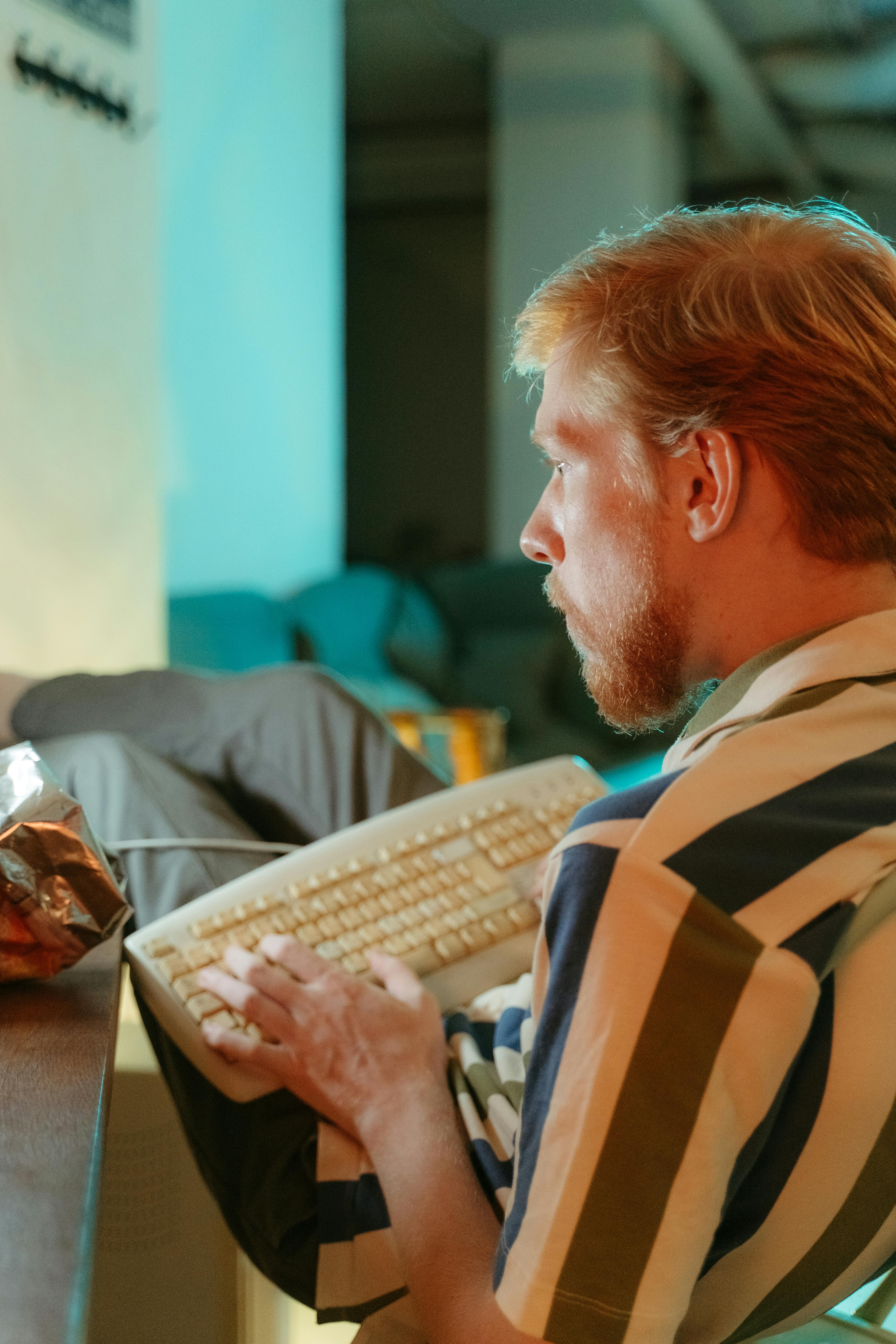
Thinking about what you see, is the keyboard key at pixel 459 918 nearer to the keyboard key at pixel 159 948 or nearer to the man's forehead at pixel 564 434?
the keyboard key at pixel 159 948

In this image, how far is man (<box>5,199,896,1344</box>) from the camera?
0.51 meters

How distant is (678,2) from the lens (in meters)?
2.79

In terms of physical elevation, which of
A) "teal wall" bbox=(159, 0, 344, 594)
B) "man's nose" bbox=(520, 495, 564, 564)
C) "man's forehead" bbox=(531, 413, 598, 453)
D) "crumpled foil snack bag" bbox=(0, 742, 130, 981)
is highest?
"teal wall" bbox=(159, 0, 344, 594)

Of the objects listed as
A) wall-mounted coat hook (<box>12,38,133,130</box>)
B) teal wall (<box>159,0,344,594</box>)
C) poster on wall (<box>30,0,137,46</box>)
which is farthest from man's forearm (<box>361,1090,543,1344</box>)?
teal wall (<box>159,0,344,594</box>)

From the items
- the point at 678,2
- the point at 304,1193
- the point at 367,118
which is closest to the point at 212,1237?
the point at 304,1193

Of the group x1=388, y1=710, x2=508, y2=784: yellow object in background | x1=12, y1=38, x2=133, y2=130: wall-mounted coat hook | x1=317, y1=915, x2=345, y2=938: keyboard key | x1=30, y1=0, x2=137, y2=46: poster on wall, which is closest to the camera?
x1=317, y1=915, x2=345, y2=938: keyboard key

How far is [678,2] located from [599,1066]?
9.66ft

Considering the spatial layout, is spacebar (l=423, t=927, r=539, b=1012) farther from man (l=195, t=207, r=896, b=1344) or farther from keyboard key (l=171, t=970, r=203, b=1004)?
keyboard key (l=171, t=970, r=203, b=1004)

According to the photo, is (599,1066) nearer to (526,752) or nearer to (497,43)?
(526,752)

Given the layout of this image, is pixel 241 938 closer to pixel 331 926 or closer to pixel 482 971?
pixel 331 926

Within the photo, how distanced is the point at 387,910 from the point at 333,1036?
13 centimetres

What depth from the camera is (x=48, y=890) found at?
2.12 feet

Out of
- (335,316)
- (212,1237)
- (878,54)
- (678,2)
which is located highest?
(678,2)

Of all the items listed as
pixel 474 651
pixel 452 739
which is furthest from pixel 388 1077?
pixel 474 651
